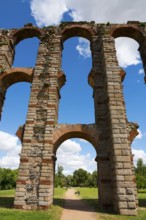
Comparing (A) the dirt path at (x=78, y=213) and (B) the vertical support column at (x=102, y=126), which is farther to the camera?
(B) the vertical support column at (x=102, y=126)

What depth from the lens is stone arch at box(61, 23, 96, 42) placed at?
16906 millimetres

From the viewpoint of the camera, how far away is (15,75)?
14953 millimetres

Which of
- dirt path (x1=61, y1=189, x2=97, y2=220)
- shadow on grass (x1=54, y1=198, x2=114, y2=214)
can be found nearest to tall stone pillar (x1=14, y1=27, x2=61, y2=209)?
dirt path (x1=61, y1=189, x2=97, y2=220)

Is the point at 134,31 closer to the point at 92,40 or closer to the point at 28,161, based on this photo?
the point at 92,40

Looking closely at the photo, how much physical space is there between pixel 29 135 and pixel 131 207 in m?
7.02

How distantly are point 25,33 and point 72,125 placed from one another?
422 inches

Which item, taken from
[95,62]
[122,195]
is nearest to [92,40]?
[95,62]

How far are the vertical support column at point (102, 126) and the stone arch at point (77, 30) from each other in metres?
2.06

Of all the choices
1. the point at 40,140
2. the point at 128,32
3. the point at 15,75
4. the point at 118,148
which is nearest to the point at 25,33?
the point at 15,75

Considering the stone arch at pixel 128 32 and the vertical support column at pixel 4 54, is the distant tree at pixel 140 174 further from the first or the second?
the vertical support column at pixel 4 54

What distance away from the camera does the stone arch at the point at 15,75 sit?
1451 centimetres

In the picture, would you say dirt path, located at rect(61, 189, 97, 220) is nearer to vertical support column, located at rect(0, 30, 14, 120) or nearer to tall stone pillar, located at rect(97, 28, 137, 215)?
tall stone pillar, located at rect(97, 28, 137, 215)

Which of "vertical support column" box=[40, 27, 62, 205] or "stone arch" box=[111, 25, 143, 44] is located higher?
"stone arch" box=[111, 25, 143, 44]

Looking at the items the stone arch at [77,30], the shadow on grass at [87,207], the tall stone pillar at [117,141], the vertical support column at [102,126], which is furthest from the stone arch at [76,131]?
the stone arch at [77,30]
